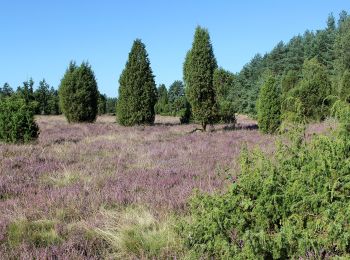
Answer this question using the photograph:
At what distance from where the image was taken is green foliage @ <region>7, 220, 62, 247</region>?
4.39 meters

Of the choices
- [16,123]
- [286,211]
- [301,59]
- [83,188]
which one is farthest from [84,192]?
[301,59]

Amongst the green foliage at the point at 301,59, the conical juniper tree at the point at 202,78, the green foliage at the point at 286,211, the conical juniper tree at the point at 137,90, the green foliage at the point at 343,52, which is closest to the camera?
the green foliage at the point at 286,211

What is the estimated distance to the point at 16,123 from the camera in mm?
14844

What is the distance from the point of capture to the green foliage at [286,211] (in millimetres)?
3283

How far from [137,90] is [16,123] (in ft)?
44.5

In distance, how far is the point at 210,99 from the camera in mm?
23344

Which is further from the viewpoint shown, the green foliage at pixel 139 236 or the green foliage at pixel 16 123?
the green foliage at pixel 16 123

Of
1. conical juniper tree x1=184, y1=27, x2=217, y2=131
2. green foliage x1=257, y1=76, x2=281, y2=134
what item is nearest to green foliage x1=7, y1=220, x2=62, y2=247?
green foliage x1=257, y1=76, x2=281, y2=134

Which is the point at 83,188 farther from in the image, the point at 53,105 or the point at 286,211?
the point at 53,105

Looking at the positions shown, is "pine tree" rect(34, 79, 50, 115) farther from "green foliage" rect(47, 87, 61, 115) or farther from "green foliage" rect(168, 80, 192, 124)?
"green foliage" rect(168, 80, 192, 124)

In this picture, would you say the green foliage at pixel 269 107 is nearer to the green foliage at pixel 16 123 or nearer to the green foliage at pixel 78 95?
the green foliage at pixel 16 123

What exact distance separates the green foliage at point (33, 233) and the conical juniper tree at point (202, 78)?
18330mm

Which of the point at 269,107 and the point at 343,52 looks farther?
the point at 343,52

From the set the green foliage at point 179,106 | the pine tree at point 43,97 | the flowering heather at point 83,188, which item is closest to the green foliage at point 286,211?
the flowering heather at point 83,188
